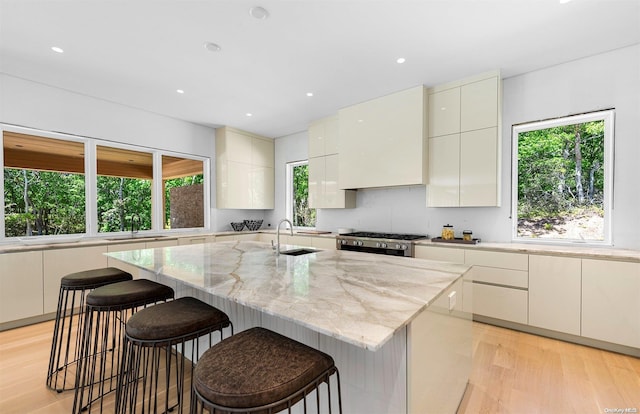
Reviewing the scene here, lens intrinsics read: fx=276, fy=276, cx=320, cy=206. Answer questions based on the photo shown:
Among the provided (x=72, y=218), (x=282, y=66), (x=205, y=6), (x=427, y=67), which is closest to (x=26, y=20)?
(x=205, y=6)

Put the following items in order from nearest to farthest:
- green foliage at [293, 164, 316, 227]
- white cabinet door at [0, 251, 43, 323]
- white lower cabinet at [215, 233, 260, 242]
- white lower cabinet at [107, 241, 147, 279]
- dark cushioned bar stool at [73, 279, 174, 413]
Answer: dark cushioned bar stool at [73, 279, 174, 413] → white cabinet door at [0, 251, 43, 323] → white lower cabinet at [107, 241, 147, 279] → white lower cabinet at [215, 233, 260, 242] → green foliage at [293, 164, 316, 227]

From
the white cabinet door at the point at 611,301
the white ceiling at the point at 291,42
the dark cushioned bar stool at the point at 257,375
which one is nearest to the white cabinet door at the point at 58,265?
the white ceiling at the point at 291,42

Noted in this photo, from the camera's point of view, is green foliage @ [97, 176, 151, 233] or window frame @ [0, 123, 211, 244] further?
green foliage @ [97, 176, 151, 233]

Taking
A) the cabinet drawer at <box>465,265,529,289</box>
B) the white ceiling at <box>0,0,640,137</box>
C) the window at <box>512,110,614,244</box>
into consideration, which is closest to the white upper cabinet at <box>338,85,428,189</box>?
the white ceiling at <box>0,0,640,137</box>

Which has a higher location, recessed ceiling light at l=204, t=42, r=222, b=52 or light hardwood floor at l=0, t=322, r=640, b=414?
recessed ceiling light at l=204, t=42, r=222, b=52

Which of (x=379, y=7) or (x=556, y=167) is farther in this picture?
(x=556, y=167)

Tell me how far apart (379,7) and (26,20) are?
276 centimetres

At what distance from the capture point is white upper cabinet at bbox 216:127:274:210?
16.3 feet

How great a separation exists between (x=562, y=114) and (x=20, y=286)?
600 cm

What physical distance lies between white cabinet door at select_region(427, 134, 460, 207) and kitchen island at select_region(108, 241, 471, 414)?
1715mm

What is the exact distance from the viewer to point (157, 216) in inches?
Answer: 171

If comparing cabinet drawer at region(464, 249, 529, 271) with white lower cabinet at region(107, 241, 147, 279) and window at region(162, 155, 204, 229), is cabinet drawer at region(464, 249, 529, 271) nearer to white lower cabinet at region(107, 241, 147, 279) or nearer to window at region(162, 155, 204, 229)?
white lower cabinet at region(107, 241, 147, 279)

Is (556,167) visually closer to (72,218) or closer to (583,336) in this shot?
(583,336)

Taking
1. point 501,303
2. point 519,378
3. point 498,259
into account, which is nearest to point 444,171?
point 498,259
